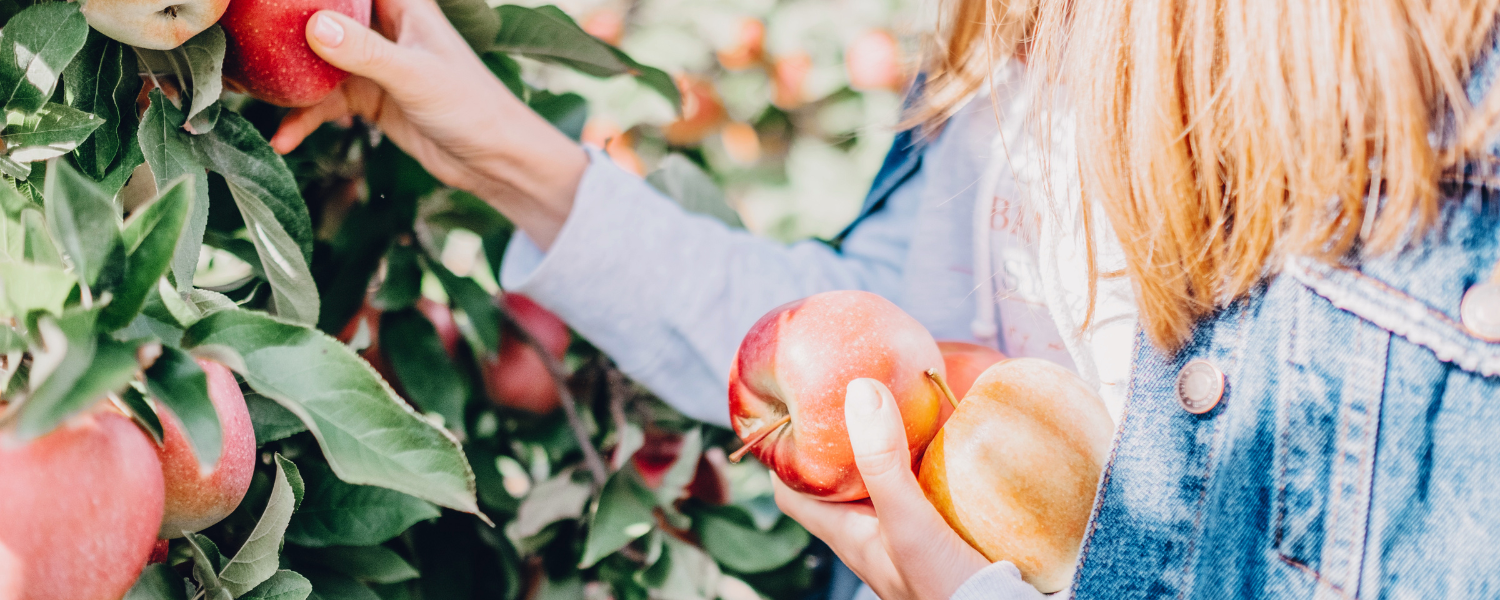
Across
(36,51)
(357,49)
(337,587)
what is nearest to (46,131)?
(36,51)

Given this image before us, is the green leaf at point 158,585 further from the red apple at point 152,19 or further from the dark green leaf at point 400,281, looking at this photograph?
the dark green leaf at point 400,281

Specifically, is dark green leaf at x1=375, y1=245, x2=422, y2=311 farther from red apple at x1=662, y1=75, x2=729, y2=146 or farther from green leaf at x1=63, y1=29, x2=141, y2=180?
red apple at x1=662, y1=75, x2=729, y2=146

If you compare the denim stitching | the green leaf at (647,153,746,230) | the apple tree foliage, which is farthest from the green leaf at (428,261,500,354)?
the denim stitching

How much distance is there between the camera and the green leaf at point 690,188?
4.07 ft

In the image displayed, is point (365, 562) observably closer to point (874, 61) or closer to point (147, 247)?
point (147, 247)

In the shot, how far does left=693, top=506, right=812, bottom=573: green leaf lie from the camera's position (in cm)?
111

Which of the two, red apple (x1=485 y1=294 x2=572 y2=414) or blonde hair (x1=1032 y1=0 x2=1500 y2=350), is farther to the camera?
red apple (x1=485 y1=294 x2=572 y2=414)

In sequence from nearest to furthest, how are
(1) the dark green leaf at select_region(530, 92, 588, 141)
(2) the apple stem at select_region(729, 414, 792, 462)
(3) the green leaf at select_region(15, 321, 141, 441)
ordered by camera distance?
(3) the green leaf at select_region(15, 321, 141, 441), (2) the apple stem at select_region(729, 414, 792, 462), (1) the dark green leaf at select_region(530, 92, 588, 141)

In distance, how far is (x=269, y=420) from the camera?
1.71 feet

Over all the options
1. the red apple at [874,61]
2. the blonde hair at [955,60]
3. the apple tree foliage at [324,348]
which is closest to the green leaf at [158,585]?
the apple tree foliage at [324,348]

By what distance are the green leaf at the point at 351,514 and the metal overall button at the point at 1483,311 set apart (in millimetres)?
637

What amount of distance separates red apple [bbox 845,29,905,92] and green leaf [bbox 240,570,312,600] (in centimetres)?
140

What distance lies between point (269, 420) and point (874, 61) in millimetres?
1352

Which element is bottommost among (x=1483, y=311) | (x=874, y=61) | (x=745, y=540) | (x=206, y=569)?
(x=745, y=540)
